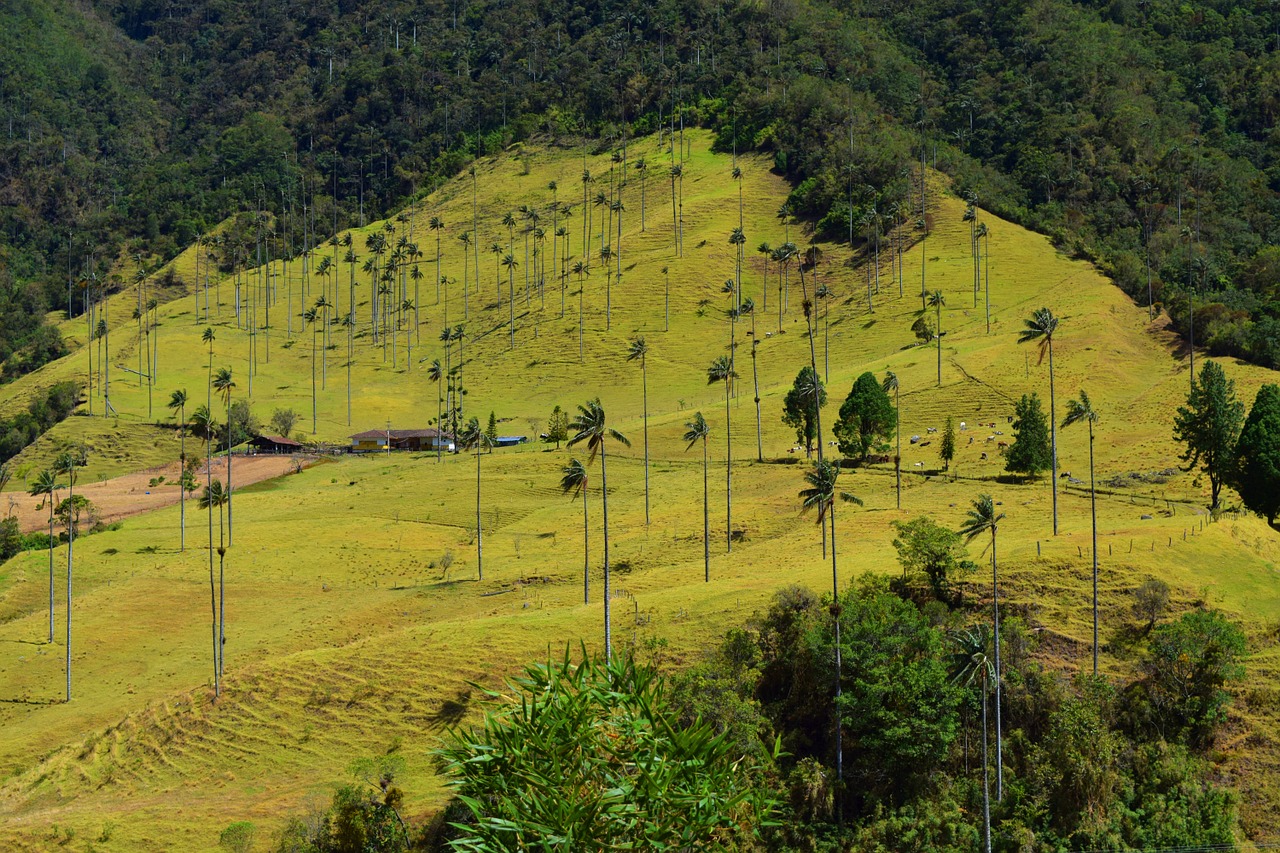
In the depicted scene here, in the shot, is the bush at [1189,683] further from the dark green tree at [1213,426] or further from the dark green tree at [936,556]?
the dark green tree at [1213,426]

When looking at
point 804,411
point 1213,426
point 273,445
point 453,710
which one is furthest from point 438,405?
point 453,710

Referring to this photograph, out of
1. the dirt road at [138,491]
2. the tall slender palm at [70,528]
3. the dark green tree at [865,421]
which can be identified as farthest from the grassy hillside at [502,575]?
the dirt road at [138,491]

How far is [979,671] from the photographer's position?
5844cm

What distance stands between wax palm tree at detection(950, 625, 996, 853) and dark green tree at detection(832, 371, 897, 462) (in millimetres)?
44489

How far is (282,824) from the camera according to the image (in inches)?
2314

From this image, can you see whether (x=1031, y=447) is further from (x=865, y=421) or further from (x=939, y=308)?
(x=939, y=308)

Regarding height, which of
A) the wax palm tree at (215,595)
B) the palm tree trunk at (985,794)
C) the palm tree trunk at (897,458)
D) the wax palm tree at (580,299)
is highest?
the wax palm tree at (580,299)

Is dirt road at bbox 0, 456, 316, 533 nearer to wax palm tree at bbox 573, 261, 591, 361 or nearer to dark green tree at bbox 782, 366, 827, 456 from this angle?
wax palm tree at bbox 573, 261, 591, 361

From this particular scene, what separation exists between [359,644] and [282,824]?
1674 cm

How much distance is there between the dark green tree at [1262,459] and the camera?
77.2 metres

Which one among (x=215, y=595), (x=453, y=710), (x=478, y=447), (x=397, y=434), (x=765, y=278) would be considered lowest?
(x=453, y=710)

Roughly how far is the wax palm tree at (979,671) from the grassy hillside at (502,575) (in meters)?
6.18

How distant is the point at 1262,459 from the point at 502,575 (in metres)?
44.6

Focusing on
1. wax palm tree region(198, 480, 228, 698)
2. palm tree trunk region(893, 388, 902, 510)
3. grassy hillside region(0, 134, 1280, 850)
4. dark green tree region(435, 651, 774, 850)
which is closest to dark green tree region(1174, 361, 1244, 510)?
grassy hillside region(0, 134, 1280, 850)
